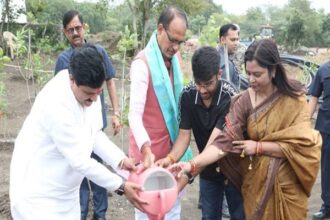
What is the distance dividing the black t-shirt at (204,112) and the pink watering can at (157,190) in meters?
0.47

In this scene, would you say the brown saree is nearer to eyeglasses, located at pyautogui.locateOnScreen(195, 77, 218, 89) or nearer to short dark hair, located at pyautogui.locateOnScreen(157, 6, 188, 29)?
eyeglasses, located at pyautogui.locateOnScreen(195, 77, 218, 89)

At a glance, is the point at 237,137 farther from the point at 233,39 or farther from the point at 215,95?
the point at 233,39

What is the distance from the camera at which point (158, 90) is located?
270cm

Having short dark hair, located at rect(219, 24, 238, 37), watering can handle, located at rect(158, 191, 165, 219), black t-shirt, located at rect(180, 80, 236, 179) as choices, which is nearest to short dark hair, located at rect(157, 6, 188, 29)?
black t-shirt, located at rect(180, 80, 236, 179)

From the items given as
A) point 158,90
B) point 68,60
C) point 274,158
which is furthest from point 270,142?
point 68,60

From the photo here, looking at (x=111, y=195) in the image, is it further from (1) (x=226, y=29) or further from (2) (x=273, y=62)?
(2) (x=273, y=62)

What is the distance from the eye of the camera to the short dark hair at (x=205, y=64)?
2371mm

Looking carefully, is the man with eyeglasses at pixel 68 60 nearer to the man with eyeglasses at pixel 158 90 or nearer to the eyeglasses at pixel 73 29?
the eyeglasses at pixel 73 29

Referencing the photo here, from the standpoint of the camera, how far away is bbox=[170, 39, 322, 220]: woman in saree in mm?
2232

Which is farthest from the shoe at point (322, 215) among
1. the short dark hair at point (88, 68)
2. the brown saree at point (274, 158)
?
the short dark hair at point (88, 68)

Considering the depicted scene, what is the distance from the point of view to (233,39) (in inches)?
173

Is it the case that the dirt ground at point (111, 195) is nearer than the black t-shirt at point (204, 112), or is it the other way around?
the black t-shirt at point (204, 112)

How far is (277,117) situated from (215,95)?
16.6 inches

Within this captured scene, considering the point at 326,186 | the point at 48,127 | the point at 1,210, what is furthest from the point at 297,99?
the point at 1,210
